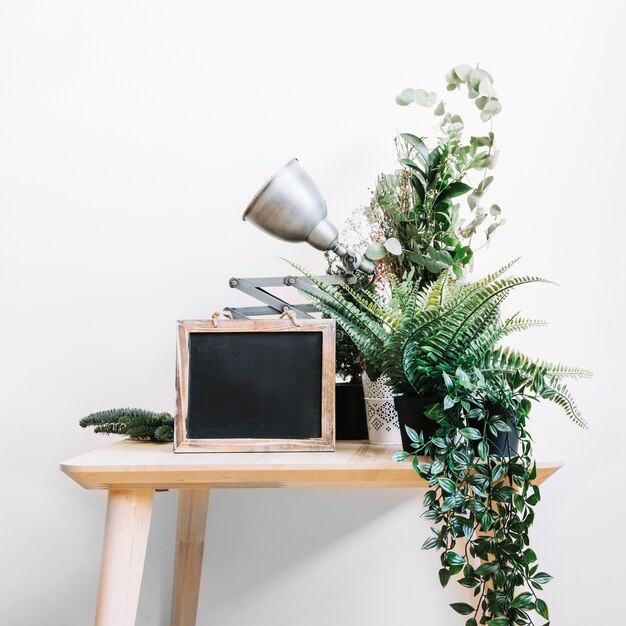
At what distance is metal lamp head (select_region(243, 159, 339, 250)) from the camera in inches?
39.5

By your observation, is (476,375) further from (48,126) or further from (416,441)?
(48,126)

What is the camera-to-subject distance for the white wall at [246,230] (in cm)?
128

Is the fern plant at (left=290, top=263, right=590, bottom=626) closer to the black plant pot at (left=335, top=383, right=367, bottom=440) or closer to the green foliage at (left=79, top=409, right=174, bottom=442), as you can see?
the black plant pot at (left=335, top=383, right=367, bottom=440)

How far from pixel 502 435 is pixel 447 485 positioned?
0.12m

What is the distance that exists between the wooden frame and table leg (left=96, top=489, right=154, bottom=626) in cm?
12

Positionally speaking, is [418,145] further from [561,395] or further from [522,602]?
[522,602]

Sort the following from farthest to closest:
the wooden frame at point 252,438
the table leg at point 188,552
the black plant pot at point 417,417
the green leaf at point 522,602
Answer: the table leg at point 188,552 → the wooden frame at point 252,438 → the black plant pot at point 417,417 → the green leaf at point 522,602

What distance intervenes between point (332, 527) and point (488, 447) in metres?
0.65

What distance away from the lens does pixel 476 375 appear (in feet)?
2.50

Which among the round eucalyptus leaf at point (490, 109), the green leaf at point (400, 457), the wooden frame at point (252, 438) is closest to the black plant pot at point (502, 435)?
the green leaf at point (400, 457)

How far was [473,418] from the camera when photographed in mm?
778

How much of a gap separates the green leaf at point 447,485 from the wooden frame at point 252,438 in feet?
0.75

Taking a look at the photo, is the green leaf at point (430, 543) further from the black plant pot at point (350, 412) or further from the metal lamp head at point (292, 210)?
the metal lamp head at point (292, 210)

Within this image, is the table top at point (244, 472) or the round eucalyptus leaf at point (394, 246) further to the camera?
the round eucalyptus leaf at point (394, 246)
